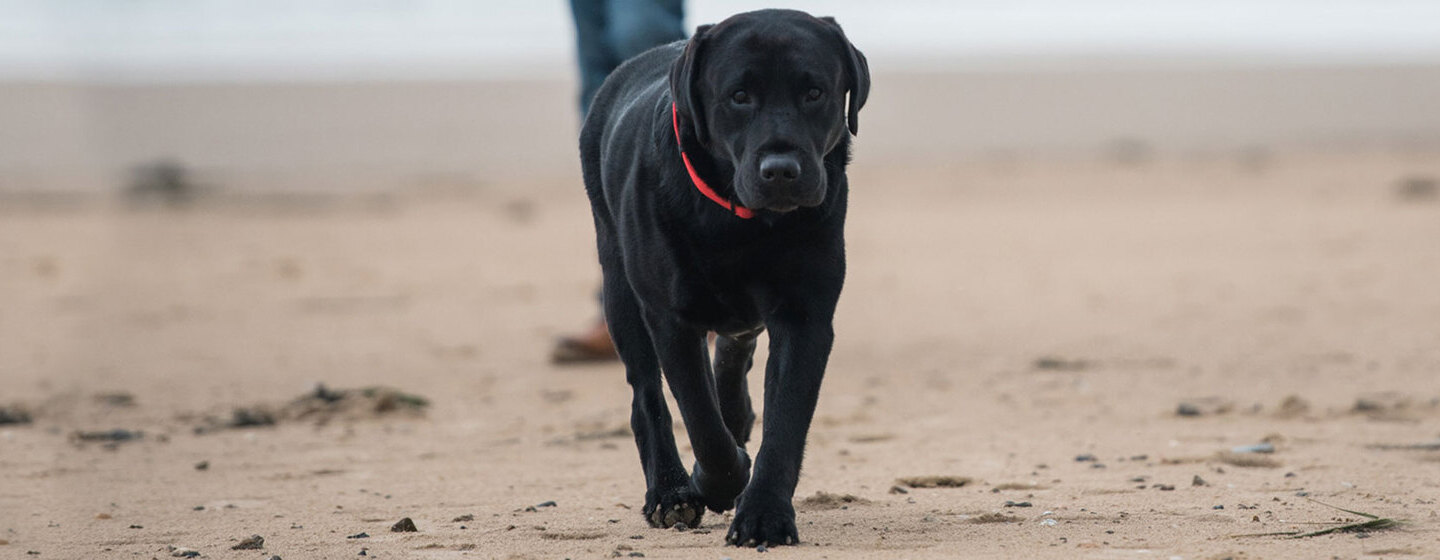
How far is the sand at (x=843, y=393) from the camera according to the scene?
393 cm

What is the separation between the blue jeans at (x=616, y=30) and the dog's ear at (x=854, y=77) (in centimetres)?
194

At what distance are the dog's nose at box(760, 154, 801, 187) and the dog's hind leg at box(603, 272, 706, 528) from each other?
0.87 m

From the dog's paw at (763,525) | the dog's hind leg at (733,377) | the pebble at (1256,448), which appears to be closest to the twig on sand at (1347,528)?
the dog's paw at (763,525)

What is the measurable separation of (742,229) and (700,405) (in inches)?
17.1

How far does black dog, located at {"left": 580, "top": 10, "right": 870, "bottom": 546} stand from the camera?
3.58 meters

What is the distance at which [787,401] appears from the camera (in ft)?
12.3

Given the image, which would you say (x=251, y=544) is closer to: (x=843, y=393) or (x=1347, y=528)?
(x=1347, y=528)

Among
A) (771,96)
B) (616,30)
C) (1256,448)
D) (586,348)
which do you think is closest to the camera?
(771,96)

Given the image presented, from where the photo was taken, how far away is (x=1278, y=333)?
24.4 feet

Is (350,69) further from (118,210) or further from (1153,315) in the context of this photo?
(1153,315)

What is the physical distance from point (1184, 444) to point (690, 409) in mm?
1808

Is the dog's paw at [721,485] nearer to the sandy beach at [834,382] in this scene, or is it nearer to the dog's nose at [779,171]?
the sandy beach at [834,382]

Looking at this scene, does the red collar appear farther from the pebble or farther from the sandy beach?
the pebble

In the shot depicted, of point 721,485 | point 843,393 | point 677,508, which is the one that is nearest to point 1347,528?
point 721,485
